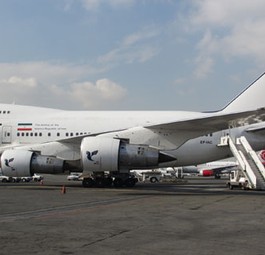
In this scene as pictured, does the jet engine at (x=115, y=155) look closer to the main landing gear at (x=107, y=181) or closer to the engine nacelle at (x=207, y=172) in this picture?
the main landing gear at (x=107, y=181)

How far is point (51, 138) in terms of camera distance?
2781 cm

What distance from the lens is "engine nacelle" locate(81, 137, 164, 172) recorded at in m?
20.5

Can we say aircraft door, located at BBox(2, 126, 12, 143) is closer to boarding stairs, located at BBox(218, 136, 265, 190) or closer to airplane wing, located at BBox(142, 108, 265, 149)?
airplane wing, located at BBox(142, 108, 265, 149)

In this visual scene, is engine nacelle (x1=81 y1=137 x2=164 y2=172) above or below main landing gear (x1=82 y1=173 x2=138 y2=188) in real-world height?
above

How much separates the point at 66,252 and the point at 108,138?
14.6 metres

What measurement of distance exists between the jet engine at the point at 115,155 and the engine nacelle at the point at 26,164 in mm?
2034

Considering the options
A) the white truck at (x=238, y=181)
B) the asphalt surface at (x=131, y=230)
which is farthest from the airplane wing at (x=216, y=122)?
the asphalt surface at (x=131, y=230)

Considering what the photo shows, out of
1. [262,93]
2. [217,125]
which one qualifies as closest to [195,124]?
[217,125]

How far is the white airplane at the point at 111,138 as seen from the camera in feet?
67.7

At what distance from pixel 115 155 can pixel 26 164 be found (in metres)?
4.79

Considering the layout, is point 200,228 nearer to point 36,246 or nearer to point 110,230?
point 110,230

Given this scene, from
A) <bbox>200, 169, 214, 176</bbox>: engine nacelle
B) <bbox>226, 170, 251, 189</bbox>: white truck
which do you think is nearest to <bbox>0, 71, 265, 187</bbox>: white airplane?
<bbox>226, 170, 251, 189</bbox>: white truck

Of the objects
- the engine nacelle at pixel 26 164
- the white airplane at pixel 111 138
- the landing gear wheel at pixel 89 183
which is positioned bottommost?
Result: the landing gear wheel at pixel 89 183

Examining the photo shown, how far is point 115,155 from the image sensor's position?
2048 centimetres
